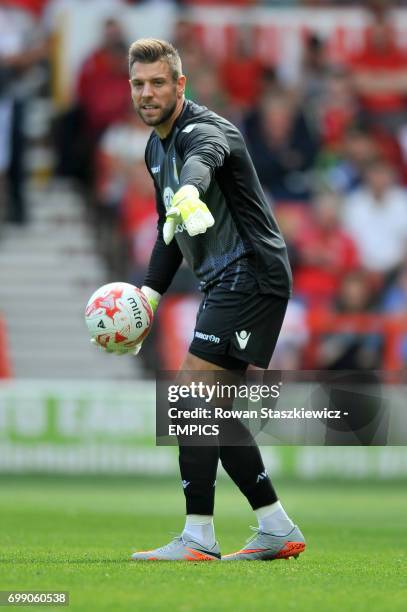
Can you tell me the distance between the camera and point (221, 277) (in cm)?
696

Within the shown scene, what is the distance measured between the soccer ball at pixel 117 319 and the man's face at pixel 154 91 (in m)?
0.93

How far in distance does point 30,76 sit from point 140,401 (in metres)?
6.50

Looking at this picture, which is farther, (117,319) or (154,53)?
(117,319)

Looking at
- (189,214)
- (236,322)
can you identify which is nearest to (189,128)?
(189,214)

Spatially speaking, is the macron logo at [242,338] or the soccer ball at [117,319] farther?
the soccer ball at [117,319]

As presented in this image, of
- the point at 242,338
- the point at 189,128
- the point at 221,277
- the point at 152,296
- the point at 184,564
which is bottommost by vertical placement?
the point at 184,564

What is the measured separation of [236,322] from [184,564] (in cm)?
124

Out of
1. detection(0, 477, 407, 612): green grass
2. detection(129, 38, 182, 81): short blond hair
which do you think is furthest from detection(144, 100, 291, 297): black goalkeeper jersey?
detection(0, 477, 407, 612): green grass

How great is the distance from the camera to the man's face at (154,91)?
6887 mm

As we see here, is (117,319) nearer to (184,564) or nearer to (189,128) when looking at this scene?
(189,128)

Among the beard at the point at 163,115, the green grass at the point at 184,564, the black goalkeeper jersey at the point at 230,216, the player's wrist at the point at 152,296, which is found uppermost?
the beard at the point at 163,115

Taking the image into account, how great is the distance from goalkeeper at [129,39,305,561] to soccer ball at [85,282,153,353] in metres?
0.37

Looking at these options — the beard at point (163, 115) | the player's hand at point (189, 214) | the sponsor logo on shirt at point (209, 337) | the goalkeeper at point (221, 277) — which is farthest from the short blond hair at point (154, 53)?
the sponsor logo on shirt at point (209, 337)

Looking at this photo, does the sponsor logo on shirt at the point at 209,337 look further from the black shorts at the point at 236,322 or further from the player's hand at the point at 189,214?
the player's hand at the point at 189,214
